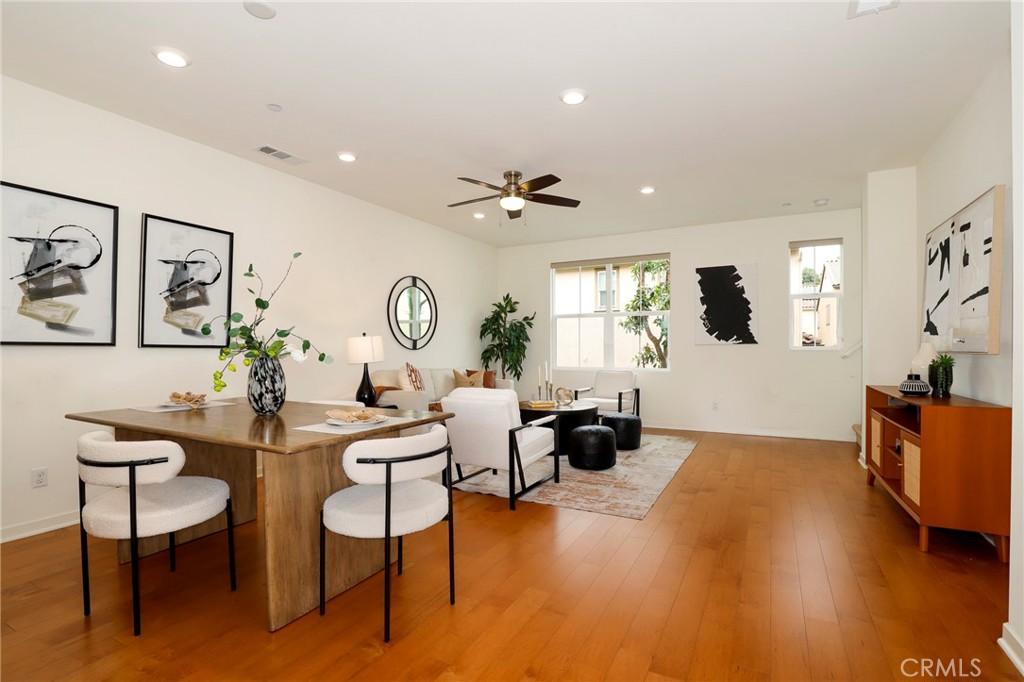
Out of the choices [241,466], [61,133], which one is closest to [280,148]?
[61,133]

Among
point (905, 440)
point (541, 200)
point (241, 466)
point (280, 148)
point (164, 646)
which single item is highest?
point (280, 148)

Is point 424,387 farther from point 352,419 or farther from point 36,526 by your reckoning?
point 352,419

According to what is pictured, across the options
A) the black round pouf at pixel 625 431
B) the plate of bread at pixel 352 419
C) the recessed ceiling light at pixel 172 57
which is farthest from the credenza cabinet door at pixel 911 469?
the recessed ceiling light at pixel 172 57

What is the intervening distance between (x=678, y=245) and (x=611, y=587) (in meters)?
5.48

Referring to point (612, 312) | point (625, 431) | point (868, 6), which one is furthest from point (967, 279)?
point (612, 312)

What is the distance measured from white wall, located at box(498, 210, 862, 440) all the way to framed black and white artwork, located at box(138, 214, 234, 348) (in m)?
5.10

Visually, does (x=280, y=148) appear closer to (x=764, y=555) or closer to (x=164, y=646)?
(x=164, y=646)

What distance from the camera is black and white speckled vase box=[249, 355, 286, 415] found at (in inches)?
103

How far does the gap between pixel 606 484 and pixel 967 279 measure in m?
2.81

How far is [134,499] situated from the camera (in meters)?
1.97

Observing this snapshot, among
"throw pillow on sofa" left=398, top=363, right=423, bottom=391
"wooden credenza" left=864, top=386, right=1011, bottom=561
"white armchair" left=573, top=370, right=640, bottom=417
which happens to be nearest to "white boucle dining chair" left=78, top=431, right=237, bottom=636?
"throw pillow on sofa" left=398, top=363, right=423, bottom=391

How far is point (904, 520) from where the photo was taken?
333 centimetres

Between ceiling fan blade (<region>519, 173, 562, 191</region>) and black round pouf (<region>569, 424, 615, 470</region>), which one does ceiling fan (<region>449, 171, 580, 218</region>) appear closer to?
ceiling fan blade (<region>519, 173, 562, 191</region>)

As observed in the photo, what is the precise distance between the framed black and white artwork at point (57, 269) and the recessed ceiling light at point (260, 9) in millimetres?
1959
